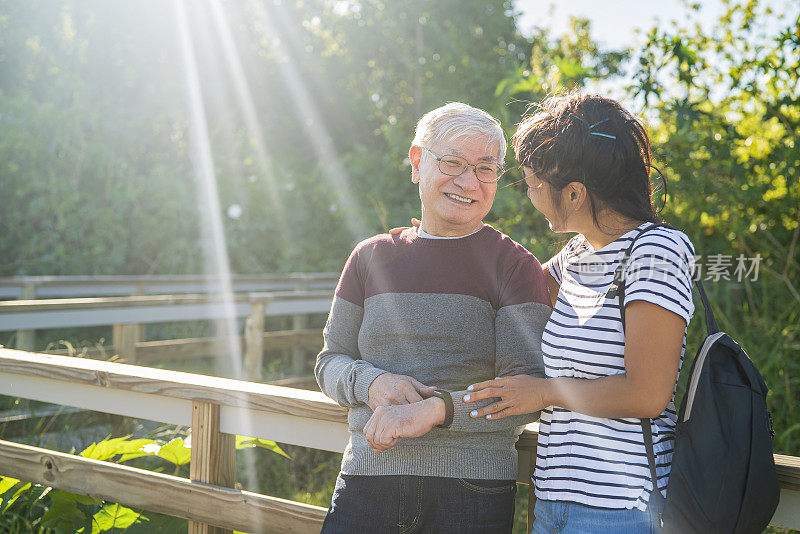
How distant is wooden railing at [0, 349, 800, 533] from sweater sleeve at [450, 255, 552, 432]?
0.19 m

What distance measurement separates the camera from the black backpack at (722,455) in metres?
1.33

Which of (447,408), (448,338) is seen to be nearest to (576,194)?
(448,338)

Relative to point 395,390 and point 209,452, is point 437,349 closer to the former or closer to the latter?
point 395,390

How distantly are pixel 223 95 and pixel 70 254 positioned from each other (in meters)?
5.01

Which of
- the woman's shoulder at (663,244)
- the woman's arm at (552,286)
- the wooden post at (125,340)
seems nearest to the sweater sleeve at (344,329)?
the woman's arm at (552,286)

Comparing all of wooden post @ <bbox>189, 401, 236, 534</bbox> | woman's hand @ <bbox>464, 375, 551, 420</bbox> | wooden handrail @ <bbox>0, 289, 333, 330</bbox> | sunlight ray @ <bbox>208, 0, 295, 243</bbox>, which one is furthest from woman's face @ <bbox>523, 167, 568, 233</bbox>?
sunlight ray @ <bbox>208, 0, 295, 243</bbox>

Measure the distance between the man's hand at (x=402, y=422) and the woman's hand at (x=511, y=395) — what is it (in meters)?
0.08

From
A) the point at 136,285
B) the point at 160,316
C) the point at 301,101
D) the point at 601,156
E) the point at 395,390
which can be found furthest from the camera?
the point at 301,101

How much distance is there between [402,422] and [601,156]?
0.72 metres

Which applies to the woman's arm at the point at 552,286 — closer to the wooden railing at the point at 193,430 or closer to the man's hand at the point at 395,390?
the wooden railing at the point at 193,430

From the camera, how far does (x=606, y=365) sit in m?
1.48

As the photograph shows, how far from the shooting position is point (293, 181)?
11461 mm

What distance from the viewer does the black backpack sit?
4.38 ft

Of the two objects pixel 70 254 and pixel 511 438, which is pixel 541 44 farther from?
pixel 511 438
